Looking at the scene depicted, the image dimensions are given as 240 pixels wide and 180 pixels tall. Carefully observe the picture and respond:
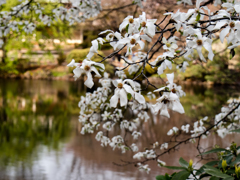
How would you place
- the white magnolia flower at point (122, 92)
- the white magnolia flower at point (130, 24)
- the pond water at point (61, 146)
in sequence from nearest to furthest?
the white magnolia flower at point (122, 92)
the white magnolia flower at point (130, 24)
the pond water at point (61, 146)

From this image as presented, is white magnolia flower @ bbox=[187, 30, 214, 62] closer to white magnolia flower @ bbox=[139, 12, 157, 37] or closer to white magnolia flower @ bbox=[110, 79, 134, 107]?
white magnolia flower @ bbox=[139, 12, 157, 37]

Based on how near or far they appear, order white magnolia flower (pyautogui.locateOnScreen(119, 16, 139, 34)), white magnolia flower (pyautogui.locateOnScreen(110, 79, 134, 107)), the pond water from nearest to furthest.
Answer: white magnolia flower (pyautogui.locateOnScreen(110, 79, 134, 107)), white magnolia flower (pyautogui.locateOnScreen(119, 16, 139, 34)), the pond water

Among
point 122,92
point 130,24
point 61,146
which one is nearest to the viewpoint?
Result: point 122,92

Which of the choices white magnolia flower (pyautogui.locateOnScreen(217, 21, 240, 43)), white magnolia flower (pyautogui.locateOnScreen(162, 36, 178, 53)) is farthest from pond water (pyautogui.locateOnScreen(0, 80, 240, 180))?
white magnolia flower (pyautogui.locateOnScreen(217, 21, 240, 43))

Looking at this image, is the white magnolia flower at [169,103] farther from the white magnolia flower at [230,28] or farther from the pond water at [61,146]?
the pond water at [61,146]

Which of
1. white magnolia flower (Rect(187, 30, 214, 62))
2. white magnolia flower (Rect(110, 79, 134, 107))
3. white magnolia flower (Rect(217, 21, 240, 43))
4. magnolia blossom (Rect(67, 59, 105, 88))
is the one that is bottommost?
white magnolia flower (Rect(110, 79, 134, 107))

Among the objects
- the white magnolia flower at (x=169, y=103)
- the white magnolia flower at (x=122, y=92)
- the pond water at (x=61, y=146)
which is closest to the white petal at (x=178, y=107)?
the white magnolia flower at (x=169, y=103)

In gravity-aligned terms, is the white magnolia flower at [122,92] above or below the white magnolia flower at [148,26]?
below

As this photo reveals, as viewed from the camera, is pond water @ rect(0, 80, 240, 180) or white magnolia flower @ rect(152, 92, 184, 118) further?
pond water @ rect(0, 80, 240, 180)

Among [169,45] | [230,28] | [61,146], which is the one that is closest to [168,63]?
[169,45]

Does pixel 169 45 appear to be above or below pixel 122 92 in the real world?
above

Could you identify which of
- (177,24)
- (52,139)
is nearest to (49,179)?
(52,139)

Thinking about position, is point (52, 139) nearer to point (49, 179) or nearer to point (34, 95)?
point (49, 179)

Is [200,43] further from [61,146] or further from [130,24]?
[61,146]
